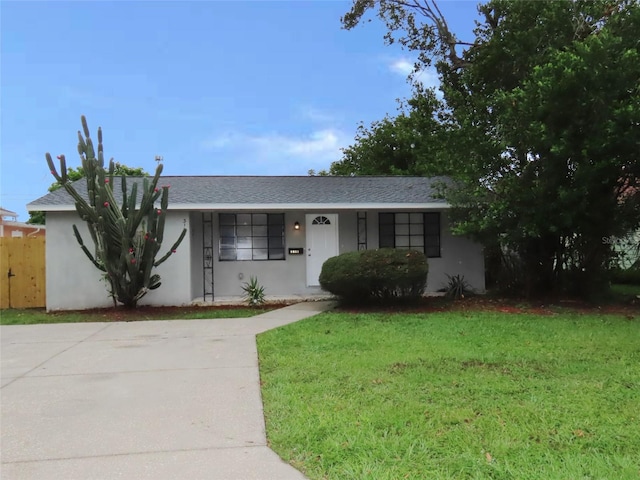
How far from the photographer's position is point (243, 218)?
12047 millimetres

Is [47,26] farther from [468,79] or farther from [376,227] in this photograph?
[468,79]

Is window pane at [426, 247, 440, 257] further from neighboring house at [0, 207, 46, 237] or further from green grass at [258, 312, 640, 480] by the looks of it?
neighboring house at [0, 207, 46, 237]

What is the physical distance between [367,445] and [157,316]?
24.4 ft

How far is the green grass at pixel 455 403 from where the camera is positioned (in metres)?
3.14

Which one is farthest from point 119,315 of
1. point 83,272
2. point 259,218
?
point 259,218

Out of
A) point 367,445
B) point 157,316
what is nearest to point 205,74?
point 157,316

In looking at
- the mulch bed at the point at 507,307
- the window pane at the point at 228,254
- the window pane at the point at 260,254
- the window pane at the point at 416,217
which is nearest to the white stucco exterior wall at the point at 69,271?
the window pane at the point at 228,254

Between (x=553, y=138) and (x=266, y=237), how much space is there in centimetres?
700

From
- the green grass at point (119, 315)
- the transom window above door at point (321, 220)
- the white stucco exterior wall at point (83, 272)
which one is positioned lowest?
the green grass at point (119, 315)

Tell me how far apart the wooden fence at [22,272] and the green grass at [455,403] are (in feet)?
24.5

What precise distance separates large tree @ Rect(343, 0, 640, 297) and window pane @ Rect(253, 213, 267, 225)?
4717 millimetres

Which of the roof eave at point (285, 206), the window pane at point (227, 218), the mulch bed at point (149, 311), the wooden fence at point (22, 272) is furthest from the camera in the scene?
the window pane at point (227, 218)

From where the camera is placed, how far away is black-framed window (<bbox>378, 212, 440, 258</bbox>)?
12.5 m

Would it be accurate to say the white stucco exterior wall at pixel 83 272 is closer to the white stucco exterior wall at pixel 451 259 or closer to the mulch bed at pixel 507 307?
the mulch bed at pixel 507 307
